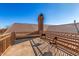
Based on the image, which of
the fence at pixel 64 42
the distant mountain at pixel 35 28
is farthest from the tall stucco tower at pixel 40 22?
Result: the fence at pixel 64 42

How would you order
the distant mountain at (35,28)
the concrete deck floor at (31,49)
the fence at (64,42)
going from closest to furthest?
the fence at (64,42)
the concrete deck floor at (31,49)
the distant mountain at (35,28)

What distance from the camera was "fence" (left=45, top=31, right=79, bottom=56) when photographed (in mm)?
2495

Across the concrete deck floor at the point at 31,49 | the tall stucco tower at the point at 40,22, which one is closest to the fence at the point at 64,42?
the concrete deck floor at the point at 31,49

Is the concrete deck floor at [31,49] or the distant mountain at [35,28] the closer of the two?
the concrete deck floor at [31,49]

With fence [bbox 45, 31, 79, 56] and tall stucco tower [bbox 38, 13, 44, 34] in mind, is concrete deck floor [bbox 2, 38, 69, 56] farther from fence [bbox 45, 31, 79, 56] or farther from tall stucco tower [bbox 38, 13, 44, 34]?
tall stucco tower [bbox 38, 13, 44, 34]

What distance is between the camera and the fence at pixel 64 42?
249 centimetres

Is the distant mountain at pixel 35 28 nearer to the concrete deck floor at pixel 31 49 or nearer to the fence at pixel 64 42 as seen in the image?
the fence at pixel 64 42

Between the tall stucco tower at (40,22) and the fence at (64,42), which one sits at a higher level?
the tall stucco tower at (40,22)

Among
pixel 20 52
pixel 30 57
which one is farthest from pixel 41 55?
pixel 20 52

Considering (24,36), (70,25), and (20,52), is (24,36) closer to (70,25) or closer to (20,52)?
(20,52)

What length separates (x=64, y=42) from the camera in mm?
2742

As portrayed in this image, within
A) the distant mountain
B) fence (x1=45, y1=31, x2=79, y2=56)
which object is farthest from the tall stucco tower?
fence (x1=45, y1=31, x2=79, y2=56)

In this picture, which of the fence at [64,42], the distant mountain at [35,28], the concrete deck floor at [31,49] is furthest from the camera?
the distant mountain at [35,28]

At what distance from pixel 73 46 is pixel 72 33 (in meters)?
0.41
